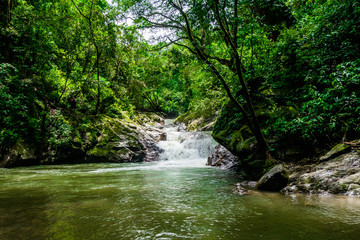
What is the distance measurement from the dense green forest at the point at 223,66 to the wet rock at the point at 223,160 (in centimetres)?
182

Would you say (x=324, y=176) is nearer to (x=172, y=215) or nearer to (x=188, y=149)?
(x=172, y=215)

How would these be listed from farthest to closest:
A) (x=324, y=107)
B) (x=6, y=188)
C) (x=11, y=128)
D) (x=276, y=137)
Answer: (x=11, y=128) < (x=276, y=137) < (x=6, y=188) < (x=324, y=107)

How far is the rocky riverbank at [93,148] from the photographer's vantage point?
10008mm

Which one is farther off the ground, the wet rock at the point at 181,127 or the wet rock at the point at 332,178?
the wet rock at the point at 181,127

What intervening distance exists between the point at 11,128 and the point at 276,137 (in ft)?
37.4

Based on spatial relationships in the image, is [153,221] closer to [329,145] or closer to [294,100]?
[329,145]


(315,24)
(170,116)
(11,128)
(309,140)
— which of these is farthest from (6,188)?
(170,116)

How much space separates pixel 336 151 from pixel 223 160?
5370mm

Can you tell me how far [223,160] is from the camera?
9.73m

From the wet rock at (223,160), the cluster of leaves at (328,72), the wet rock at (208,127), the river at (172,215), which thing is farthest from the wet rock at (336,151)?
the wet rock at (208,127)

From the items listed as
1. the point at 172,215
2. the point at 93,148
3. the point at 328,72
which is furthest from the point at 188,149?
the point at 172,215

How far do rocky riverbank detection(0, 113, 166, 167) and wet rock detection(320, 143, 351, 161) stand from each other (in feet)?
34.1

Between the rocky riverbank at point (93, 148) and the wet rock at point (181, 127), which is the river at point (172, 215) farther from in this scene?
the wet rock at point (181, 127)

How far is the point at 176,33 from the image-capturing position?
6.57 meters
